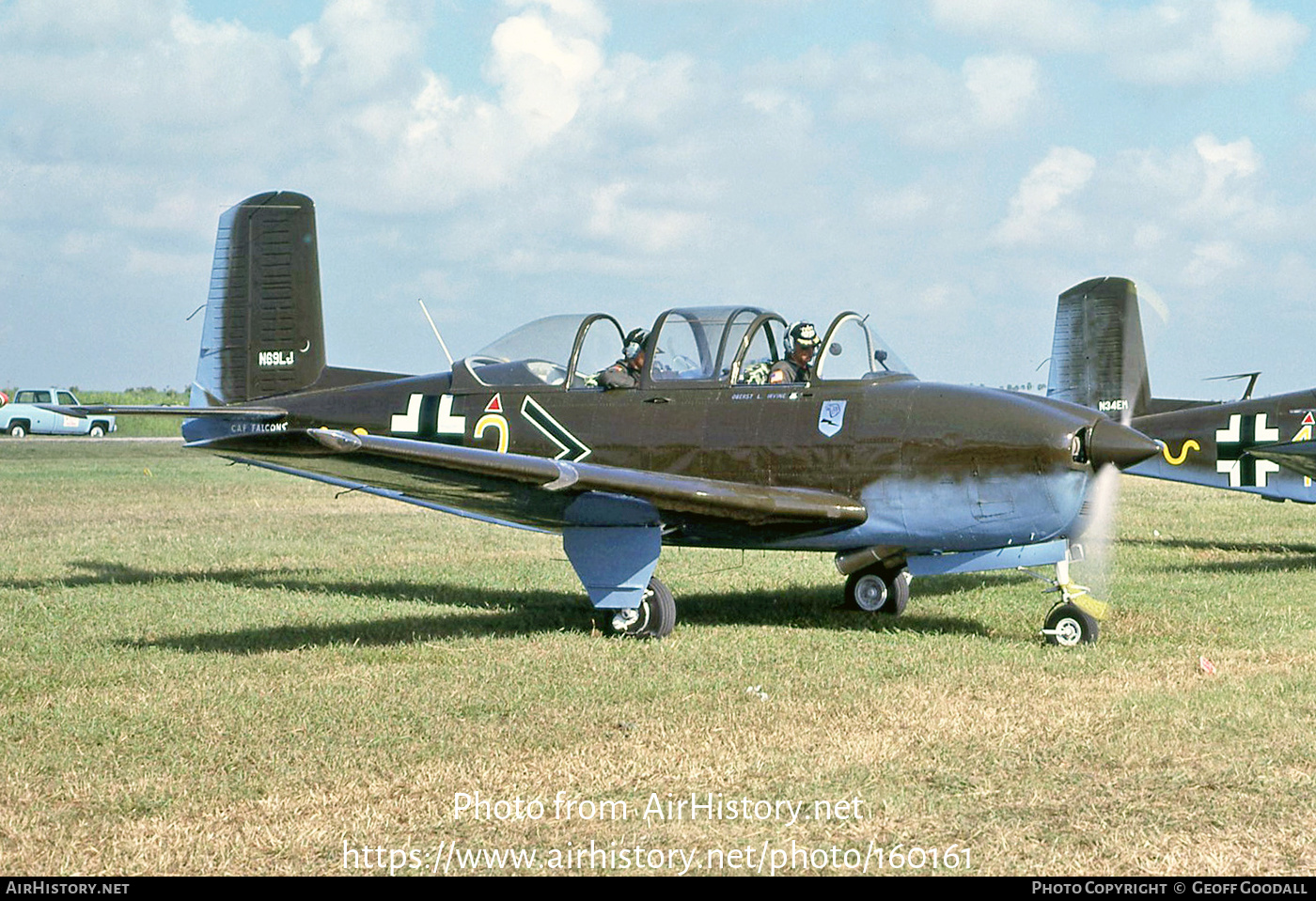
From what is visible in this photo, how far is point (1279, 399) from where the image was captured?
16.4 meters

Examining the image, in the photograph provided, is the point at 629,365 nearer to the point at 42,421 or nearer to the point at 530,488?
the point at 530,488

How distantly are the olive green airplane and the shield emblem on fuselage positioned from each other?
0.01 metres

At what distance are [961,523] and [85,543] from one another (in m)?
9.98

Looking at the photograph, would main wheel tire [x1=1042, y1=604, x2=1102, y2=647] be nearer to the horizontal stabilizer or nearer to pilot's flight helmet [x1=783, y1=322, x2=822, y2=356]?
pilot's flight helmet [x1=783, y1=322, x2=822, y2=356]

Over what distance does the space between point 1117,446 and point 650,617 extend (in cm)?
311

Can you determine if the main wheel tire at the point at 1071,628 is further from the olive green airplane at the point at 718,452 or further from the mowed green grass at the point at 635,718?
the mowed green grass at the point at 635,718

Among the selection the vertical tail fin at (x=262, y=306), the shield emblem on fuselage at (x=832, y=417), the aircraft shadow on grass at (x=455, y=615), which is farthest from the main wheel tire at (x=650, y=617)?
the vertical tail fin at (x=262, y=306)

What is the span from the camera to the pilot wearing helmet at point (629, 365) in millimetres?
10305

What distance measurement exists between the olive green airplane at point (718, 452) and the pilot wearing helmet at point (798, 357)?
0.02 metres

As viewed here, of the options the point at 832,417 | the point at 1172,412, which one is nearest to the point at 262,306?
the point at 832,417

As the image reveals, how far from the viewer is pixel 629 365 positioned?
10.5 m

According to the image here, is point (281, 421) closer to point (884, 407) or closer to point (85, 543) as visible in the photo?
point (85, 543)

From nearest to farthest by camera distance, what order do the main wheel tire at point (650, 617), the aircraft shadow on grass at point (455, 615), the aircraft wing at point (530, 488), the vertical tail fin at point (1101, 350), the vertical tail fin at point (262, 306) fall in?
the aircraft wing at point (530, 488) < the aircraft shadow on grass at point (455, 615) < the main wheel tire at point (650, 617) < the vertical tail fin at point (262, 306) < the vertical tail fin at point (1101, 350)
